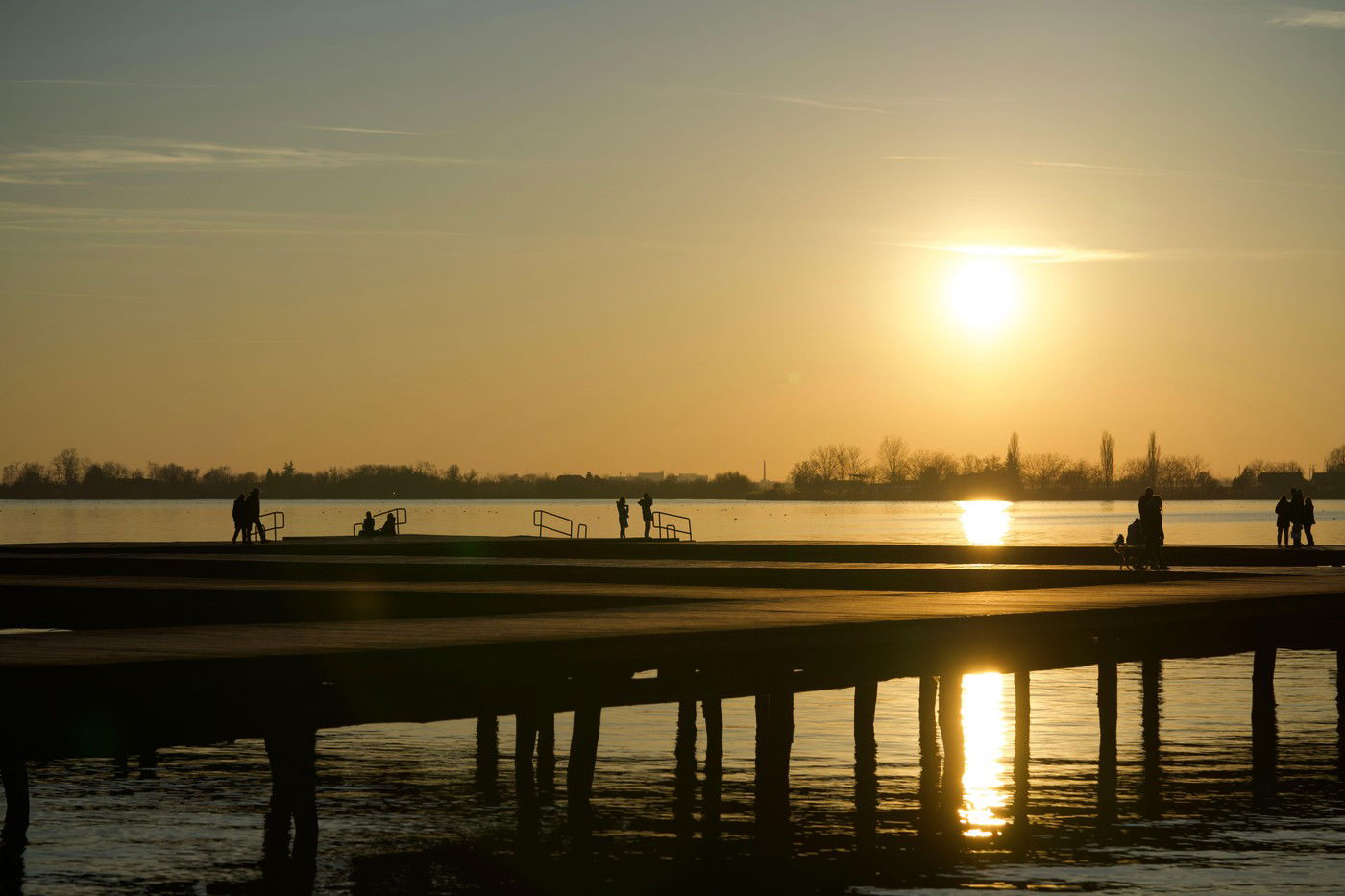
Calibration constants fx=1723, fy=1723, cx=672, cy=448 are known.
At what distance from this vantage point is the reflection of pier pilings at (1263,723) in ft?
79.2

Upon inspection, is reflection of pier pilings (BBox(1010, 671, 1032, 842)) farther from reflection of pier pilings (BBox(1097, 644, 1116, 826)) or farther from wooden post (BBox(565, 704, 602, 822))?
wooden post (BBox(565, 704, 602, 822))

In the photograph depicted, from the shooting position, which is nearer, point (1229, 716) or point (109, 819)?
point (109, 819)

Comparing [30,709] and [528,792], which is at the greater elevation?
[30,709]

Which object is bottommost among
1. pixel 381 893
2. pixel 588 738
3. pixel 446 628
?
pixel 381 893

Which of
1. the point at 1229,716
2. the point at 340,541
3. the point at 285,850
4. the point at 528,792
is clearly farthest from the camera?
the point at 340,541

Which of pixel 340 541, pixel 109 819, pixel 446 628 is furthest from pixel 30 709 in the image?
pixel 340 541

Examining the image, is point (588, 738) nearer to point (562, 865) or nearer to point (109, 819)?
point (562, 865)

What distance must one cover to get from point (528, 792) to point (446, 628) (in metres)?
4.41

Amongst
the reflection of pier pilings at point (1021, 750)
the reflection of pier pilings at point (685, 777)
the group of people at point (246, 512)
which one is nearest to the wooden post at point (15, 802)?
the reflection of pier pilings at point (685, 777)

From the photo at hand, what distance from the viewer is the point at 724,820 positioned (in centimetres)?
2044

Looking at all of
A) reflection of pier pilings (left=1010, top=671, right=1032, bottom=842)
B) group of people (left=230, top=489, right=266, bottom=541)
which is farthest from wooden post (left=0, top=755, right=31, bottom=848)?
group of people (left=230, top=489, right=266, bottom=541)

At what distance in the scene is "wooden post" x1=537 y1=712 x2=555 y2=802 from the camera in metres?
22.8

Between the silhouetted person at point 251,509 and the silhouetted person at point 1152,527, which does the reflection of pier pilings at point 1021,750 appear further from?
the silhouetted person at point 251,509

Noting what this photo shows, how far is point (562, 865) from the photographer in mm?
18031
